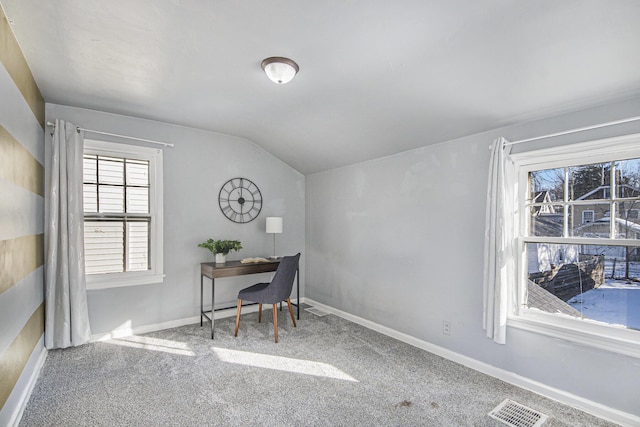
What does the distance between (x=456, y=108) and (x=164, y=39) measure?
7.19 feet

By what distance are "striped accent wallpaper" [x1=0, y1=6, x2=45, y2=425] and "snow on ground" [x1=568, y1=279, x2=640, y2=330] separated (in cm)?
371

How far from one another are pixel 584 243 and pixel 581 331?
0.62m

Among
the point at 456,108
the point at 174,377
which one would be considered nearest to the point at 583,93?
the point at 456,108

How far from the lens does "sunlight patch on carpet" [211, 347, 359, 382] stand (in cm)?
279

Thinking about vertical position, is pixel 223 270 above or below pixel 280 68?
below

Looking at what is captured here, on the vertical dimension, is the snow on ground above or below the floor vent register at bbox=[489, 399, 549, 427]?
above

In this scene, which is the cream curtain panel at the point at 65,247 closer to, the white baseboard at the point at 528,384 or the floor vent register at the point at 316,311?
the floor vent register at the point at 316,311

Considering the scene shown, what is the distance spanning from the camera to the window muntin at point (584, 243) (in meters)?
2.23

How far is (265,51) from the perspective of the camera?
7.36 ft

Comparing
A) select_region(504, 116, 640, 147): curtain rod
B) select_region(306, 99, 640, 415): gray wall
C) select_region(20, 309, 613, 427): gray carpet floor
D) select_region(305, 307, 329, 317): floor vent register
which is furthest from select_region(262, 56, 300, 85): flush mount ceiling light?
select_region(305, 307, 329, 317): floor vent register

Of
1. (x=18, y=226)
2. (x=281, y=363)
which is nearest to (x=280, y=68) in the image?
(x=18, y=226)

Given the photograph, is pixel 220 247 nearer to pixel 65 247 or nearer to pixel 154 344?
pixel 154 344

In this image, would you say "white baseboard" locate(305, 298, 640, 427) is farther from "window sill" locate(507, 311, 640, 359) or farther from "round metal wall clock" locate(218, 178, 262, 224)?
"round metal wall clock" locate(218, 178, 262, 224)

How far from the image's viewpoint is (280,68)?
2.32 m
